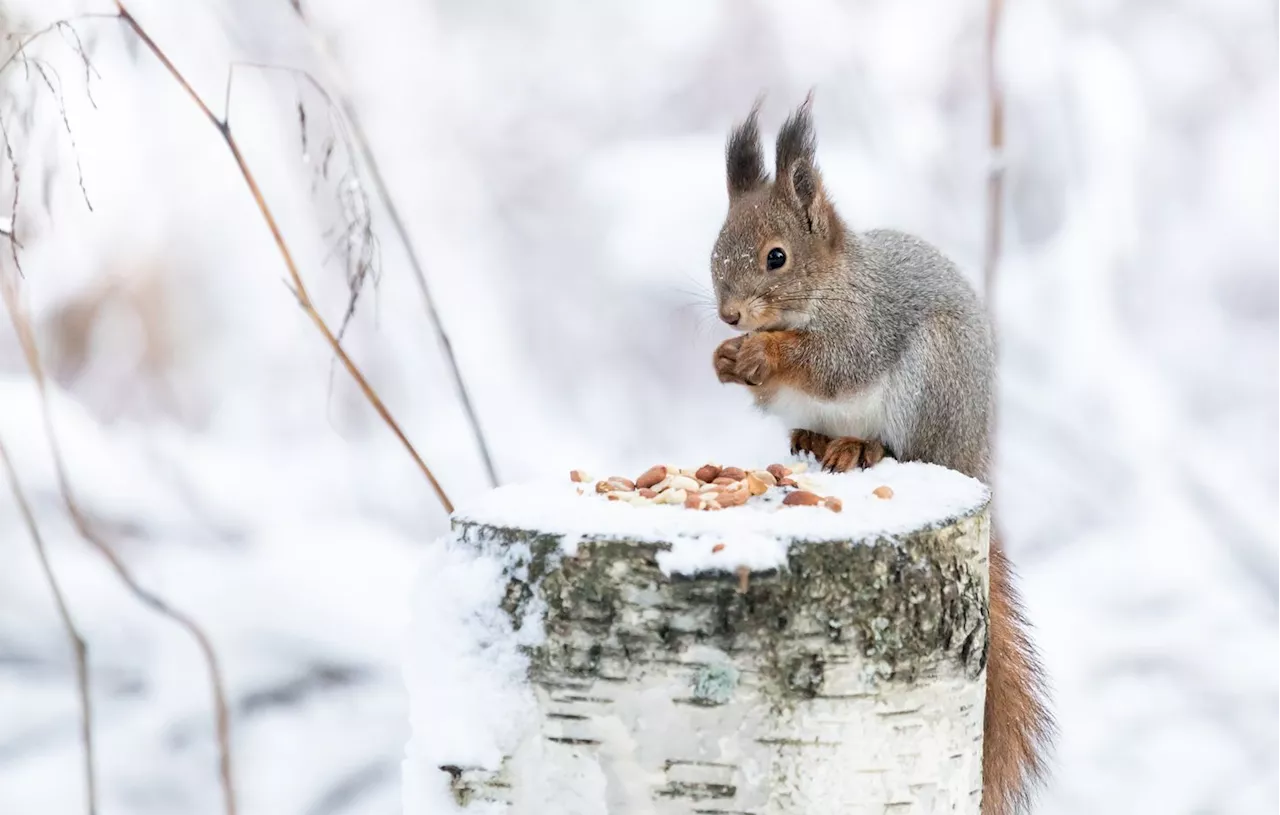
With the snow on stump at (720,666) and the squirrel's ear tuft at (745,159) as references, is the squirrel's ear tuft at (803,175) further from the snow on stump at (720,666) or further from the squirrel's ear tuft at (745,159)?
the snow on stump at (720,666)

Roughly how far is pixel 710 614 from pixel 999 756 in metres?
0.45

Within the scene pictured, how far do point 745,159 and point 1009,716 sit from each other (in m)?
0.67

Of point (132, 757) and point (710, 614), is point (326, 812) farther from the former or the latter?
point (710, 614)

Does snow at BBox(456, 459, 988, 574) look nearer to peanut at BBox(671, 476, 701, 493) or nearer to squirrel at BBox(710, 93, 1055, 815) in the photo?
peanut at BBox(671, 476, 701, 493)

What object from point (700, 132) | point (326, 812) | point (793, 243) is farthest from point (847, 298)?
point (326, 812)

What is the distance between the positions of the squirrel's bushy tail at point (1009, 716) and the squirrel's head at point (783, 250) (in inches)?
13.5

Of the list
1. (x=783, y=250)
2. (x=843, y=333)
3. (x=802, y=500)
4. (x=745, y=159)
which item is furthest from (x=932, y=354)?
(x=802, y=500)

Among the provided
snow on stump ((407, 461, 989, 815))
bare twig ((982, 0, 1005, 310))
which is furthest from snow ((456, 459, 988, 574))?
bare twig ((982, 0, 1005, 310))

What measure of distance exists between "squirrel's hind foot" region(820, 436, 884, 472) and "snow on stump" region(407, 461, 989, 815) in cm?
41

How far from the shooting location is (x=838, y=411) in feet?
4.60

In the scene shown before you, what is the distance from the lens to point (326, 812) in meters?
1.77

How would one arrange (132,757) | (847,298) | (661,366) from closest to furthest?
(847,298)
(132,757)
(661,366)

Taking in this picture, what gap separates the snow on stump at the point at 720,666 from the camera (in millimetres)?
857

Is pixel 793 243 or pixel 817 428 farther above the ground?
pixel 793 243
